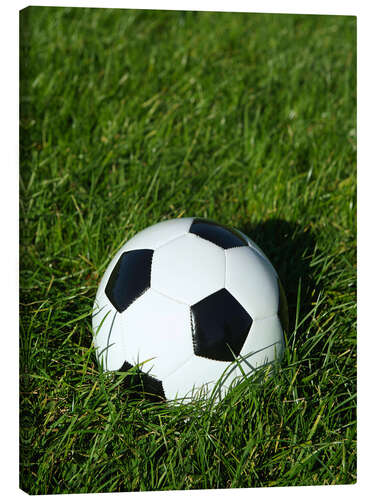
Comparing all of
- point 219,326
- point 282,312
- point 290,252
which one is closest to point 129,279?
point 219,326

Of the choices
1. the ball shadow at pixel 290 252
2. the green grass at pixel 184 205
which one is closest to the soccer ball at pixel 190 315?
the green grass at pixel 184 205

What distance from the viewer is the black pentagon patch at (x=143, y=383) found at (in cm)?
218

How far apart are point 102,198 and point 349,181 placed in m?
1.60

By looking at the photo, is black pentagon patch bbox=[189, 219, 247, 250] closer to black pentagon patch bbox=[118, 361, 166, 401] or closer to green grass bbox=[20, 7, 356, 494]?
green grass bbox=[20, 7, 356, 494]

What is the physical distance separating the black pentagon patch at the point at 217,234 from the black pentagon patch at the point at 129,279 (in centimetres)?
23

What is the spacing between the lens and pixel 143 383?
7.26 ft

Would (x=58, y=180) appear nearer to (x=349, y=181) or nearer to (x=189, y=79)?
(x=189, y=79)

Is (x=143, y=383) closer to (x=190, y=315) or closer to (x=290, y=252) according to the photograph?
(x=190, y=315)

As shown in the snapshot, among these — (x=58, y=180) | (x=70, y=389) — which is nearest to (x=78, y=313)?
(x=70, y=389)

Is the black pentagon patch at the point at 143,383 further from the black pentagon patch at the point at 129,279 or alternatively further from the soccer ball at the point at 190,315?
the black pentagon patch at the point at 129,279

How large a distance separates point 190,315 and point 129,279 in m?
0.31

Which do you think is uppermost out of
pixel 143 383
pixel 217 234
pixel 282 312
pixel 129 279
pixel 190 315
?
pixel 217 234

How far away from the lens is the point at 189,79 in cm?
441

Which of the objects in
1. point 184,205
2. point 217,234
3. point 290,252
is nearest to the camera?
point 217,234
